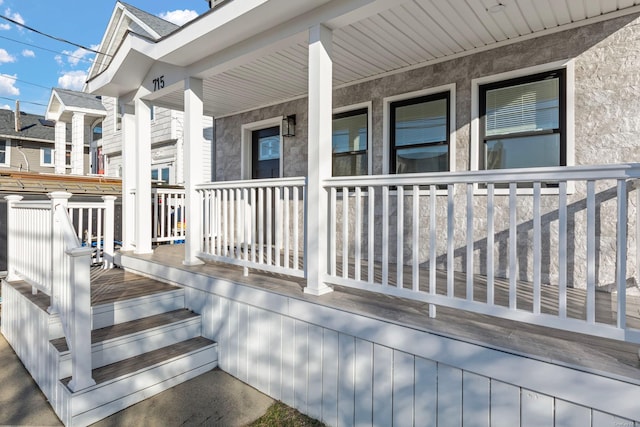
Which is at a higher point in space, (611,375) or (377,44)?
(377,44)

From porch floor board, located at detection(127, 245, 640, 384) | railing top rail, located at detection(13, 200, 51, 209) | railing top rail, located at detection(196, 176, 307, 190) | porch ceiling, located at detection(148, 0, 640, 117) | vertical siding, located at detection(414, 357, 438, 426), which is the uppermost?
porch ceiling, located at detection(148, 0, 640, 117)

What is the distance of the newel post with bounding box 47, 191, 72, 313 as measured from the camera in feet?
8.82

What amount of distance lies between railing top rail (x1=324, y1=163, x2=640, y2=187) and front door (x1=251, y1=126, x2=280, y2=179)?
11.5 ft

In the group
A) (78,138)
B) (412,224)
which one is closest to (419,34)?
(412,224)

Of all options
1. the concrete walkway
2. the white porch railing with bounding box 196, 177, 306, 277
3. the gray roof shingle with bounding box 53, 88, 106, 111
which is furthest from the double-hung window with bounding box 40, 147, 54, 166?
the concrete walkway

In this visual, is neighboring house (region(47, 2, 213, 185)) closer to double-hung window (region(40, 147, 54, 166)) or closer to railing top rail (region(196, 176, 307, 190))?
railing top rail (region(196, 176, 307, 190))

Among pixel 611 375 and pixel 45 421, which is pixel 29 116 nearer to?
pixel 45 421

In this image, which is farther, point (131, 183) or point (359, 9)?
point (131, 183)

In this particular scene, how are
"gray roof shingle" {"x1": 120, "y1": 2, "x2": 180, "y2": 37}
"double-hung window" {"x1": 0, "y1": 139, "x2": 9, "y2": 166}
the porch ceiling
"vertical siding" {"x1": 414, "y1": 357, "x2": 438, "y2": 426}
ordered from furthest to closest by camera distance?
"double-hung window" {"x1": 0, "y1": 139, "x2": 9, "y2": 166} < "gray roof shingle" {"x1": 120, "y1": 2, "x2": 180, "y2": 37} < the porch ceiling < "vertical siding" {"x1": 414, "y1": 357, "x2": 438, "y2": 426}

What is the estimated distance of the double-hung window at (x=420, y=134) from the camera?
4.12m

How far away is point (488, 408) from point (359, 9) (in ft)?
8.84

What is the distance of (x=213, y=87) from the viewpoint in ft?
16.8

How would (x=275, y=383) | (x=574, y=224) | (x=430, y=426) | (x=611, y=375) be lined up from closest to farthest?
(x=611, y=375) < (x=430, y=426) < (x=275, y=383) < (x=574, y=224)

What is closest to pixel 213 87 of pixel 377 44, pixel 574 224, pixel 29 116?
pixel 377 44
